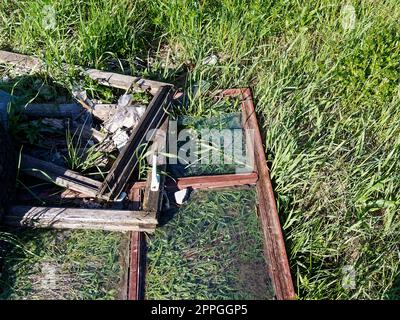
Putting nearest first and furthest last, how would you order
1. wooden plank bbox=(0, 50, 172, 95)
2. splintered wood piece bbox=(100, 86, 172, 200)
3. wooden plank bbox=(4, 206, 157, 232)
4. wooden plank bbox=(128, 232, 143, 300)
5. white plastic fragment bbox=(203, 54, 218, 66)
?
wooden plank bbox=(128, 232, 143, 300), wooden plank bbox=(4, 206, 157, 232), splintered wood piece bbox=(100, 86, 172, 200), wooden plank bbox=(0, 50, 172, 95), white plastic fragment bbox=(203, 54, 218, 66)

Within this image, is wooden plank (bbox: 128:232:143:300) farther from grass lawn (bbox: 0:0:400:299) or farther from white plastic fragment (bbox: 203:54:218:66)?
white plastic fragment (bbox: 203:54:218:66)

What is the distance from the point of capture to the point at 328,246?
9.27 feet

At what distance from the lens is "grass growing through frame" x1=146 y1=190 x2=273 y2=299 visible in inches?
103

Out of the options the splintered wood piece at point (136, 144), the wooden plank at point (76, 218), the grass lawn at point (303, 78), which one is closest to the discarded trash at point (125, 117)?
the splintered wood piece at point (136, 144)

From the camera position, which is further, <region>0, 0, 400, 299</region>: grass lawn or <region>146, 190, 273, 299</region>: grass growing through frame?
<region>0, 0, 400, 299</region>: grass lawn

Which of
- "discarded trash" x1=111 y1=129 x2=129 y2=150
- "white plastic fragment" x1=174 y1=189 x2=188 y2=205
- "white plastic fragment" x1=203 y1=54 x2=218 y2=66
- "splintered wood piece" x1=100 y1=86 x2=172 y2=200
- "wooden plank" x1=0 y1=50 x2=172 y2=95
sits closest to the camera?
"splintered wood piece" x1=100 y1=86 x2=172 y2=200

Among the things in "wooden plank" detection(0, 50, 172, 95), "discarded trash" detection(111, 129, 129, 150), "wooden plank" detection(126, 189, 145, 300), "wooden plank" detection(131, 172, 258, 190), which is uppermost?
"wooden plank" detection(0, 50, 172, 95)

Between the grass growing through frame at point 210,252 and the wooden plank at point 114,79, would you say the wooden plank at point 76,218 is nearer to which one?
the grass growing through frame at point 210,252

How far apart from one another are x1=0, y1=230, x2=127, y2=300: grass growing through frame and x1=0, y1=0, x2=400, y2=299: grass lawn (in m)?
1.13

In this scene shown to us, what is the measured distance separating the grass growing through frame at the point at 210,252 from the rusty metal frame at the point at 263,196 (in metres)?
0.05

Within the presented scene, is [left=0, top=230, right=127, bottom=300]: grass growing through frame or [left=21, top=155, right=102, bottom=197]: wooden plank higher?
[left=21, top=155, right=102, bottom=197]: wooden plank

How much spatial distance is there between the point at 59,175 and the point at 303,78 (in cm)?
203

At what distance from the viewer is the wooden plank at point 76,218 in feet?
9.11

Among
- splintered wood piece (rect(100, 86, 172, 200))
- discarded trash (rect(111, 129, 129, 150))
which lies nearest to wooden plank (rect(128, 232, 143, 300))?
splintered wood piece (rect(100, 86, 172, 200))
